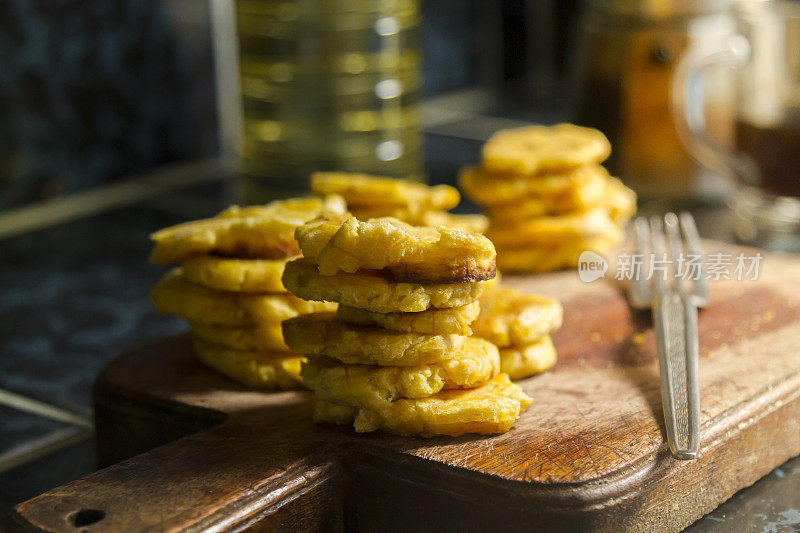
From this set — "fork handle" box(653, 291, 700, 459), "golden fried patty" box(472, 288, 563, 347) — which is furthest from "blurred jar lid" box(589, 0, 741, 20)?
"golden fried patty" box(472, 288, 563, 347)

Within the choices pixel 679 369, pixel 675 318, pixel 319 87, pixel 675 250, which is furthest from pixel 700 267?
pixel 319 87

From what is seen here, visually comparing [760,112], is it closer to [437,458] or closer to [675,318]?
[675,318]

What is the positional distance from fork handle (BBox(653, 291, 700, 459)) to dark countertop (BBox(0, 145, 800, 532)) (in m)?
0.07

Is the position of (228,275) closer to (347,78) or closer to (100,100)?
(347,78)

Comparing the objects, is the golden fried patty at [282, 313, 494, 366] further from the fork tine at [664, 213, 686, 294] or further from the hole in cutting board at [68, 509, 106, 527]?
the fork tine at [664, 213, 686, 294]

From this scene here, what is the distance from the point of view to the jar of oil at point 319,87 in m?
1.49

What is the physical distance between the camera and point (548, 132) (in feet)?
4.16

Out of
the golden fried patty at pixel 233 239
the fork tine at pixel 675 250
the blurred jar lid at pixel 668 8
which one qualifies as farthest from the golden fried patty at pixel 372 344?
the blurred jar lid at pixel 668 8

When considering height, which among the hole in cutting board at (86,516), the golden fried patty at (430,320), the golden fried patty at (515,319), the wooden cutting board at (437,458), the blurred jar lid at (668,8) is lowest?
the wooden cutting board at (437,458)

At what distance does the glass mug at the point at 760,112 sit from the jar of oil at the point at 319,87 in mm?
430

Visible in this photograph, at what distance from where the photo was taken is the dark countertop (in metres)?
0.80

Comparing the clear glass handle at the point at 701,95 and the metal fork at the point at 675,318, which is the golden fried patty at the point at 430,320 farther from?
the clear glass handle at the point at 701,95

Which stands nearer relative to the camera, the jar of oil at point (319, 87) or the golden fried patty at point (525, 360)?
the golden fried patty at point (525, 360)

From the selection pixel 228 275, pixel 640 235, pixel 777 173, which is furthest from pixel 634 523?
pixel 777 173
